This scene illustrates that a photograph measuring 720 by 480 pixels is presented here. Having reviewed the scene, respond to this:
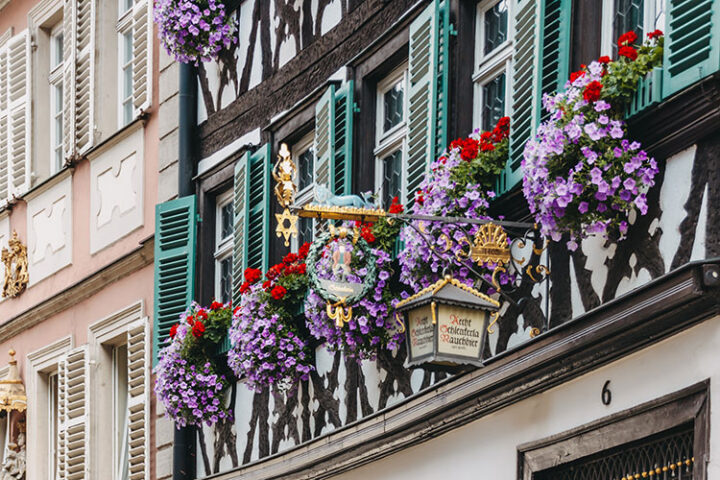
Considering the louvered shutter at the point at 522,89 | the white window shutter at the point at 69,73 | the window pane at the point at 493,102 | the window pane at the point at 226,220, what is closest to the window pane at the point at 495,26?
the window pane at the point at 493,102

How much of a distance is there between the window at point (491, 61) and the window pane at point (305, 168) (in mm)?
2743

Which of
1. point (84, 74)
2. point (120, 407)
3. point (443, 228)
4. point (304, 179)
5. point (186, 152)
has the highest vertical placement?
point (84, 74)

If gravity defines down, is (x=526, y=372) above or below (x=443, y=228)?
below

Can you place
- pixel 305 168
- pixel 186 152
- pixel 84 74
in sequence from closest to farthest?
pixel 305 168, pixel 186 152, pixel 84 74

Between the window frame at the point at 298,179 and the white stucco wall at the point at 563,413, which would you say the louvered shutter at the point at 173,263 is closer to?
the window frame at the point at 298,179

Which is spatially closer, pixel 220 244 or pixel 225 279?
pixel 225 279

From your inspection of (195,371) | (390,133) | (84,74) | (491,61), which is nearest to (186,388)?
(195,371)

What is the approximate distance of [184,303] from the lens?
14648 millimetres

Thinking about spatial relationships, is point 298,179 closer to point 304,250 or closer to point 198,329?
point 198,329

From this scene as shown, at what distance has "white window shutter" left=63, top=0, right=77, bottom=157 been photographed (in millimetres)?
17500

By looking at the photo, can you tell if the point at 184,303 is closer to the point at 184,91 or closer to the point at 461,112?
the point at 184,91

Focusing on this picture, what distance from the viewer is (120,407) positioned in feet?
53.6

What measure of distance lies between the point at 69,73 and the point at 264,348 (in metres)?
6.33

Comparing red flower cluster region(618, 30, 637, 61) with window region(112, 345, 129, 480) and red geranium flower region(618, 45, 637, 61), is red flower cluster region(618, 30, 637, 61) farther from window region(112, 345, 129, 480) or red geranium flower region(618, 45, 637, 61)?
window region(112, 345, 129, 480)
